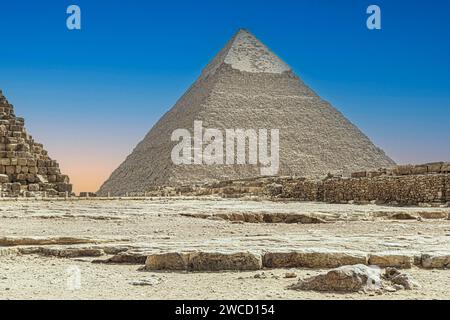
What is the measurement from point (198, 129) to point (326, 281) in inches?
2815

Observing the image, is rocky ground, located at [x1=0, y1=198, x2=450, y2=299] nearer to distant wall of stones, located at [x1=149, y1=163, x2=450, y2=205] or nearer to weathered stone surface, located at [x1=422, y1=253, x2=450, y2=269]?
weathered stone surface, located at [x1=422, y1=253, x2=450, y2=269]

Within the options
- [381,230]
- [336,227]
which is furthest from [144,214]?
[381,230]

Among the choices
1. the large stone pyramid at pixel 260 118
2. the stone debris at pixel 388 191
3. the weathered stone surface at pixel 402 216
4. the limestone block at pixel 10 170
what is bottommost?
the weathered stone surface at pixel 402 216

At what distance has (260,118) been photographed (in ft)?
278

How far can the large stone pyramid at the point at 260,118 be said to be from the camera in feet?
254

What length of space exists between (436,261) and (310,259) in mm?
1162

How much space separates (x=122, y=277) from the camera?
558 centimetres

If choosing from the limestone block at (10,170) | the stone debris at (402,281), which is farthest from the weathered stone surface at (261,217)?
the limestone block at (10,170)

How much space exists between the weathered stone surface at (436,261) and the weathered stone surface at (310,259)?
581mm

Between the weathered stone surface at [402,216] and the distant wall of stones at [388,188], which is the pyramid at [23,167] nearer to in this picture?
the distant wall of stones at [388,188]

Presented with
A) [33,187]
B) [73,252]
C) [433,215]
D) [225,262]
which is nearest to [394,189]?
[433,215]

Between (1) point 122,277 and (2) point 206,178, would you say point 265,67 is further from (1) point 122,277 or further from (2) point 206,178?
(1) point 122,277

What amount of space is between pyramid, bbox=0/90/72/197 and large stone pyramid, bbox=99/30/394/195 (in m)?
47.7

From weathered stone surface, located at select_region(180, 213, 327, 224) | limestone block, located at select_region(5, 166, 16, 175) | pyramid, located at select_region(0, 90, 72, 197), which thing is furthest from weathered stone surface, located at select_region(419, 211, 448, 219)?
limestone block, located at select_region(5, 166, 16, 175)
